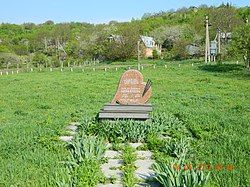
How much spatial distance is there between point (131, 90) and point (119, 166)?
17.3ft

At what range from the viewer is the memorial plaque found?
12531 millimetres

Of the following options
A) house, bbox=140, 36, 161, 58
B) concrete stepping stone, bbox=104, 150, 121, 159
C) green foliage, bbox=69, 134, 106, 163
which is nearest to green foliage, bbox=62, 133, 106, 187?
green foliage, bbox=69, 134, 106, 163

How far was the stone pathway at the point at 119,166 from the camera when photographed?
22.2ft

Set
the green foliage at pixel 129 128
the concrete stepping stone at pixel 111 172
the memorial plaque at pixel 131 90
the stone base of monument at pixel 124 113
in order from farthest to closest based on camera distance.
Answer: the memorial plaque at pixel 131 90 → the stone base of monument at pixel 124 113 → the green foliage at pixel 129 128 → the concrete stepping stone at pixel 111 172

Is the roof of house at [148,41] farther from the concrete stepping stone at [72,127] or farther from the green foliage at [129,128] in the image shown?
the green foliage at [129,128]

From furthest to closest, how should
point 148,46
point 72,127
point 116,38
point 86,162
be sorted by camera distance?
point 148,46
point 116,38
point 72,127
point 86,162

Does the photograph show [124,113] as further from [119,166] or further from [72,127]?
[119,166]

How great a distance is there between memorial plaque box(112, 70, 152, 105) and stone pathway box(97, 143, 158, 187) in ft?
12.8

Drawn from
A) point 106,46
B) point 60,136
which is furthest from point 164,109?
point 106,46

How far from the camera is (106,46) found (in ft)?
230

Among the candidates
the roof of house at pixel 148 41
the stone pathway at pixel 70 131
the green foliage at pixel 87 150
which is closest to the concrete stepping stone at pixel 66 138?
the stone pathway at pixel 70 131

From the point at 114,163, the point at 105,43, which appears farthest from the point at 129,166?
the point at 105,43

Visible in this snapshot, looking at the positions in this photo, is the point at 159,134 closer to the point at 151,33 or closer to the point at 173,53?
the point at 173,53

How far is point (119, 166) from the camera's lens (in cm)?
755
